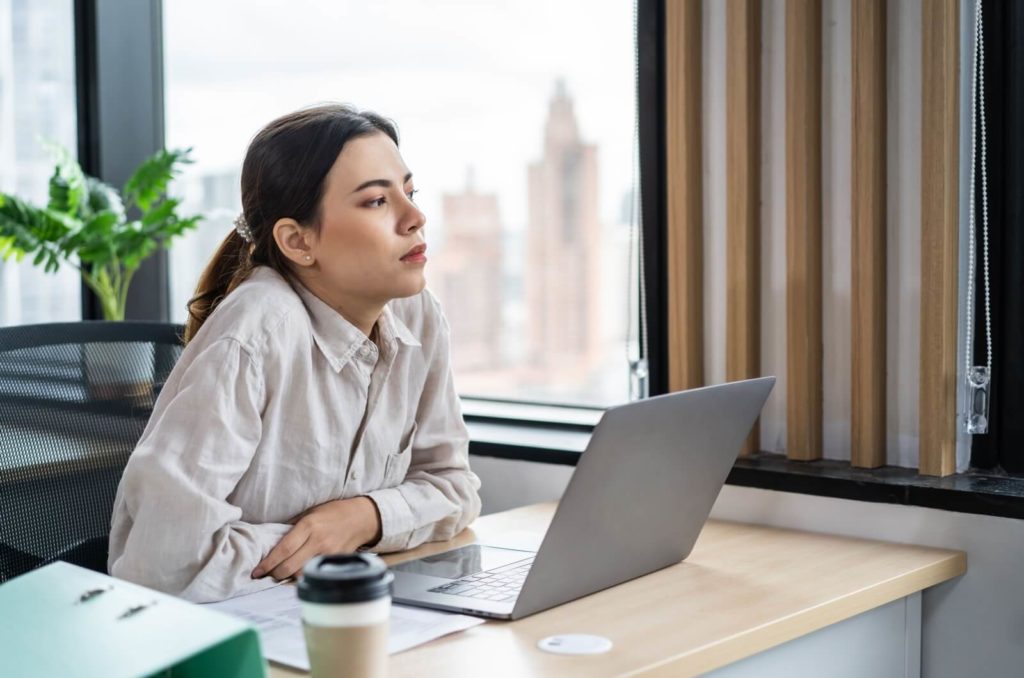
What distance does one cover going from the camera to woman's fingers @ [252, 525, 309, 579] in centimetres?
135

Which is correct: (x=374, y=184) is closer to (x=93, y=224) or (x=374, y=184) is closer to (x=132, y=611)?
(x=132, y=611)

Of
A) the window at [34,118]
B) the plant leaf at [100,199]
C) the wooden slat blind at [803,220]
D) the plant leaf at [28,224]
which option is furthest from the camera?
the window at [34,118]

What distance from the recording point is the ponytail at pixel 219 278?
1540 millimetres

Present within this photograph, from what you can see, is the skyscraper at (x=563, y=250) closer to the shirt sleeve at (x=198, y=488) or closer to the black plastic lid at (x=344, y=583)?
the shirt sleeve at (x=198, y=488)

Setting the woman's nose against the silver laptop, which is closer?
the silver laptop

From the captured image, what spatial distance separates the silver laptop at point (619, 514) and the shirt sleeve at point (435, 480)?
6 centimetres

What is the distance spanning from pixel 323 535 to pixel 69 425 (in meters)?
0.40

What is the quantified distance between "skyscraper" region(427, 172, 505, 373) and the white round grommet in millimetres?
1477

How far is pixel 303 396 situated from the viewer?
1428mm

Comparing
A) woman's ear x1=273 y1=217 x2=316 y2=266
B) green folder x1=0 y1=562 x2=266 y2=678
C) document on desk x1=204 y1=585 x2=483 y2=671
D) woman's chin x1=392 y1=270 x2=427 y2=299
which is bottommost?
document on desk x1=204 y1=585 x2=483 y2=671


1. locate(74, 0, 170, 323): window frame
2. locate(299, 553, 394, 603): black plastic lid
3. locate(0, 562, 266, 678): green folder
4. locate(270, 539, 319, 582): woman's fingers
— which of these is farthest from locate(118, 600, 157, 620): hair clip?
locate(74, 0, 170, 323): window frame

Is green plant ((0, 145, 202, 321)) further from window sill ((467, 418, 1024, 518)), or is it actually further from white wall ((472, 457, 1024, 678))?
white wall ((472, 457, 1024, 678))

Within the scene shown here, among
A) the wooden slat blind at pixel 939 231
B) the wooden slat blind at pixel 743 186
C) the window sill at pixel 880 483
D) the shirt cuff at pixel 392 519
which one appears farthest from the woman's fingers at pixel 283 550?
the wooden slat blind at pixel 939 231

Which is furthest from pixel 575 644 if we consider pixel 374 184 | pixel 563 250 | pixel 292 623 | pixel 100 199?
pixel 100 199
